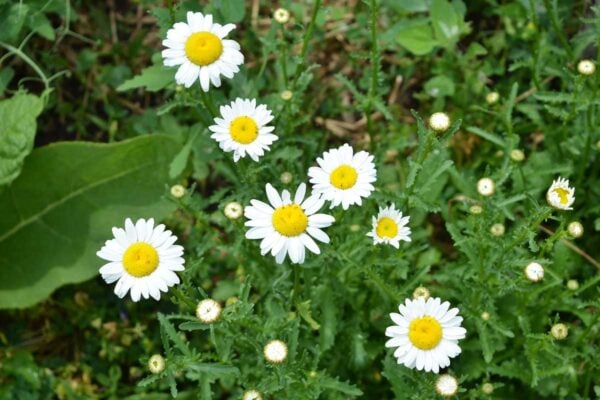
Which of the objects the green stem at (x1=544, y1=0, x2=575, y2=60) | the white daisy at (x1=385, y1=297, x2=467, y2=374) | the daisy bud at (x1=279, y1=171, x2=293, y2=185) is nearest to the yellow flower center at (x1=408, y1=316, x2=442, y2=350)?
the white daisy at (x1=385, y1=297, x2=467, y2=374)

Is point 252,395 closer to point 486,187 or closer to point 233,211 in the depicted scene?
point 233,211

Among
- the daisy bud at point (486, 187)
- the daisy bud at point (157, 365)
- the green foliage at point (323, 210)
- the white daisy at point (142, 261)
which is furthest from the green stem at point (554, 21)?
the daisy bud at point (157, 365)

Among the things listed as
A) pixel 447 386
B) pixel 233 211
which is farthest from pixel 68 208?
pixel 447 386

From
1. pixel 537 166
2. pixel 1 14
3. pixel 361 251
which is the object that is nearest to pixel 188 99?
pixel 361 251

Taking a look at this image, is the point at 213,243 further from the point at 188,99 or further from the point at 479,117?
the point at 479,117

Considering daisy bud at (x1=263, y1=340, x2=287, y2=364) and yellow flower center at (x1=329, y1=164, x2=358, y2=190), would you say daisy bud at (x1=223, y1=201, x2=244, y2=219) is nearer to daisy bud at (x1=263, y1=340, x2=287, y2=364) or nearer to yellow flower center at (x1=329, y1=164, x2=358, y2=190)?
yellow flower center at (x1=329, y1=164, x2=358, y2=190)

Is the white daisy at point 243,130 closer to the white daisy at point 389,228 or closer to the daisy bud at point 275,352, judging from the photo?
the white daisy at point 389,228
